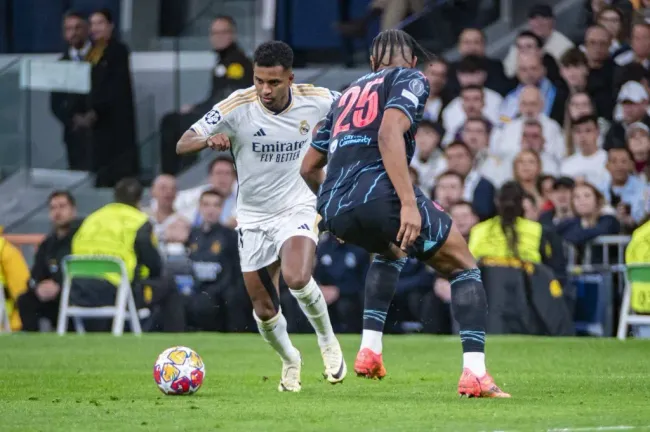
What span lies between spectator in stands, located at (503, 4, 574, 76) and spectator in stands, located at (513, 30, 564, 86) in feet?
0.46

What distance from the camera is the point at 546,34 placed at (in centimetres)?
1952

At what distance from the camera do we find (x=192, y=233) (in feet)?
59.0

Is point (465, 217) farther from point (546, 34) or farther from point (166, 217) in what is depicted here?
point (166, 217)

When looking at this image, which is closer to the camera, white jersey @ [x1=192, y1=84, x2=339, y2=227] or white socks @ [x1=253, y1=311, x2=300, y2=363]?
white socks @ [x1=253, y1=311, x2=300, y2=363]

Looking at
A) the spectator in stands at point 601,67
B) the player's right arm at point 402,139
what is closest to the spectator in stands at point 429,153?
the spectator in stands at point 601,67

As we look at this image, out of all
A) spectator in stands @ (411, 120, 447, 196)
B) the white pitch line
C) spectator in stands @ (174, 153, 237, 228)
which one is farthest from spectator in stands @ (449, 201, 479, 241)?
the white pitch line

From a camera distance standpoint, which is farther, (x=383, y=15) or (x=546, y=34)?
(x=383, y=15)

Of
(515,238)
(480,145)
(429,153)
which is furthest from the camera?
(429,153)

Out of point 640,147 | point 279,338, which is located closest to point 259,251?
point 279,338

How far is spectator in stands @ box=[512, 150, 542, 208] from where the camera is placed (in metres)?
17.3

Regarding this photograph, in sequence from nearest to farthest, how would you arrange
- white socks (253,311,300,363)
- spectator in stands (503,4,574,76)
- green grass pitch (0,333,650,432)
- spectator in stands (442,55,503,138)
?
green grass pitch (0,333,650,432) < white socks (253,311,300,363) < spectator in stands (442,55,503,138) < spectator in stands (503,4,574,76)

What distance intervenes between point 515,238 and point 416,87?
740 centimetres

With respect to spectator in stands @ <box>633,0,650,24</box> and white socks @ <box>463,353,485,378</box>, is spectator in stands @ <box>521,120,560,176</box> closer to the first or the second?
spectator in stands @ <box>633,0,650,24</box>

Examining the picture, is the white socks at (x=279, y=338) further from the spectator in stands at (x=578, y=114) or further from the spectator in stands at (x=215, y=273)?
the spectator in stands at (x=578, y=114)
